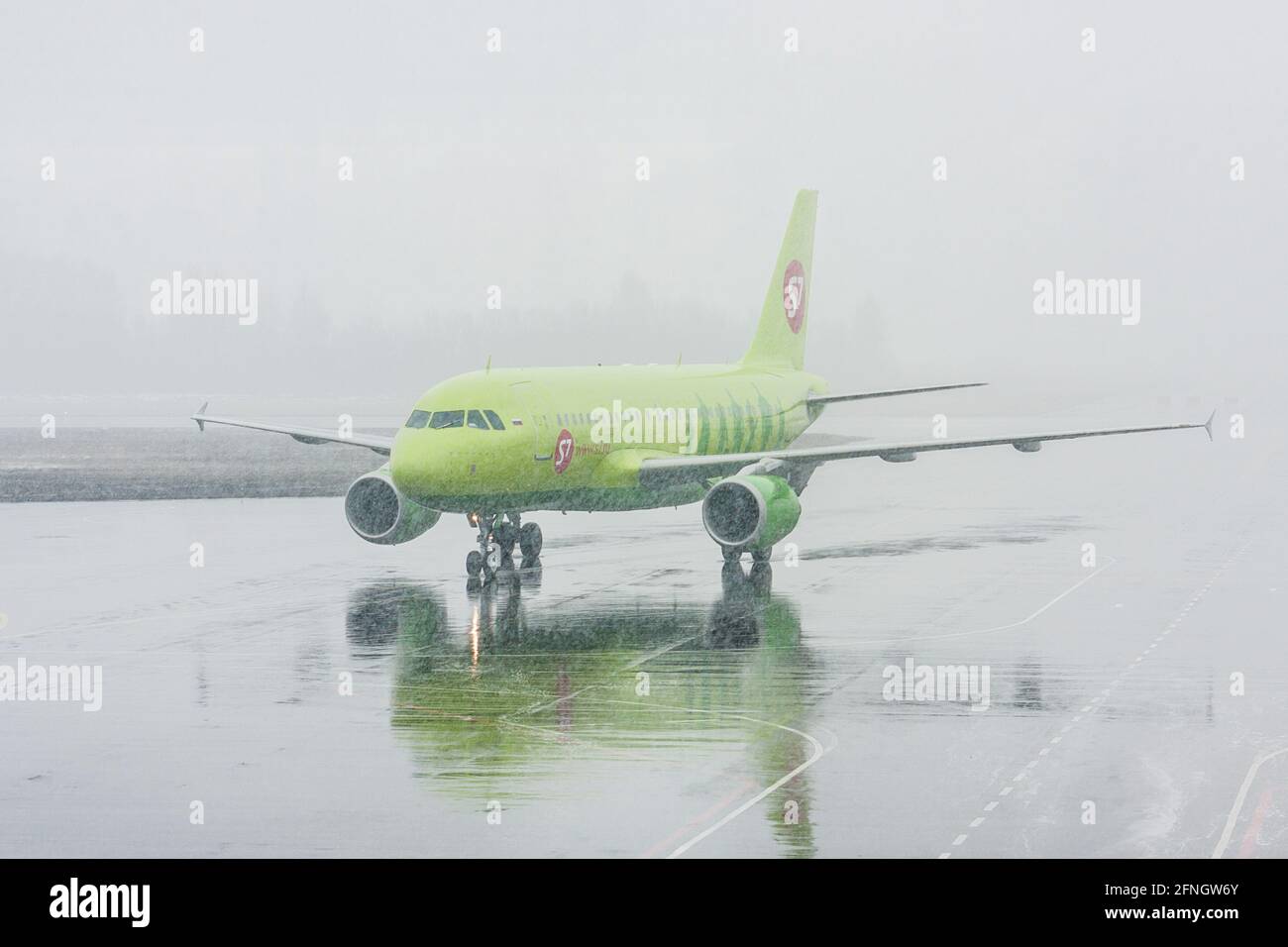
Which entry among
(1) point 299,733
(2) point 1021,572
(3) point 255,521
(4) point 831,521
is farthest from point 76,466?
(1) point 299,733

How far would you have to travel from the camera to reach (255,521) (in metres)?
56.2

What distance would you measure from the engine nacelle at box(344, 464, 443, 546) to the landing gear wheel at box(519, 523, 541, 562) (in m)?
3.27

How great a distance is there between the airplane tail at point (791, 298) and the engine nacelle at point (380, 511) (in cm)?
1476

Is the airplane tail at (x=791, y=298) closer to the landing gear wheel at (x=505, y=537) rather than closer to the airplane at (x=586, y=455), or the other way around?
the airplane at (x=586, y=455)

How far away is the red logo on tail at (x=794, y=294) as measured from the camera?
5153 centimetres

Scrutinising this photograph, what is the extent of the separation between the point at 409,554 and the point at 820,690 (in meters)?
23.0

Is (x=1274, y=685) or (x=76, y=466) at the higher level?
(x=76, y=466)

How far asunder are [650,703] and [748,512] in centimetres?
1356

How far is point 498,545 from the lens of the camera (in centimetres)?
4056
